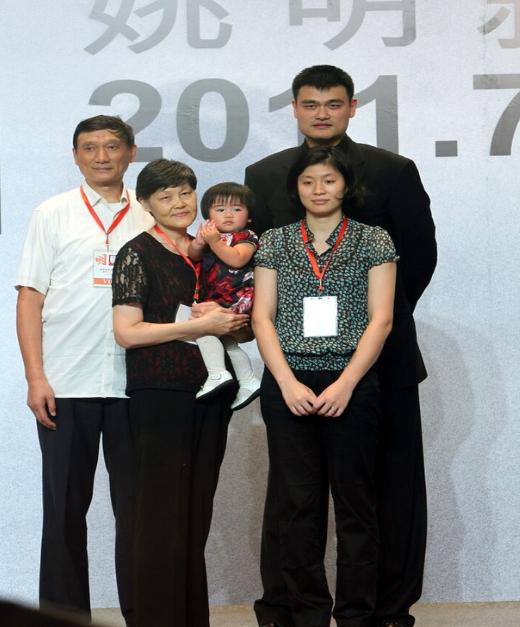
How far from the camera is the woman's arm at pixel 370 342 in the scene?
7.73ft

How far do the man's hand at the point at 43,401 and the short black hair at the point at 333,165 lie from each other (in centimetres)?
87

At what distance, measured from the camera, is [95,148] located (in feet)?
8.68

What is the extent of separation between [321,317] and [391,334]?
1.24ft

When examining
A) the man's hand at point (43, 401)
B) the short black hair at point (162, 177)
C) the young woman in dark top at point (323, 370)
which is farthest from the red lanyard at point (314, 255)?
the man's hand at point (43, 401)

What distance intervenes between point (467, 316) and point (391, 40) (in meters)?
1.05

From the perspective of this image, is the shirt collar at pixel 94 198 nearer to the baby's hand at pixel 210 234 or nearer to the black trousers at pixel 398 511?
the baby's hand at pixel 210 234

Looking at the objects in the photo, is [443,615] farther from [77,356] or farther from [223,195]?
[223,195]

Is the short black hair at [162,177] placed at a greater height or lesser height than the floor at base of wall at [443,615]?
greater

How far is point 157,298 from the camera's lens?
2.41 metres

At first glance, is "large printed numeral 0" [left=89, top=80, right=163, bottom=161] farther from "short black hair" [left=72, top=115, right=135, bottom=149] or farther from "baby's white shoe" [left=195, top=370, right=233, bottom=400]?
"baby's white shoe" [left=195, top=370, right=233, bottom=400]

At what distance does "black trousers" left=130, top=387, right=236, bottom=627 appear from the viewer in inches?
94.3

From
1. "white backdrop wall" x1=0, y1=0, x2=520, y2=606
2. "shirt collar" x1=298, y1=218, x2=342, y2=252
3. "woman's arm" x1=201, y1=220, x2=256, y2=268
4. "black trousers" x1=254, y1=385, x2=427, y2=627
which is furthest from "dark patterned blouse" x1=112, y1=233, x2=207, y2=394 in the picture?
"white backdrop wall" x1=0, y1=0, x2=520, y2=606

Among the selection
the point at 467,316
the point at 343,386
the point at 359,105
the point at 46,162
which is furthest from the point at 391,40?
the point at 343,386

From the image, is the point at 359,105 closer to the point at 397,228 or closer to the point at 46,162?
the point at 397,228
